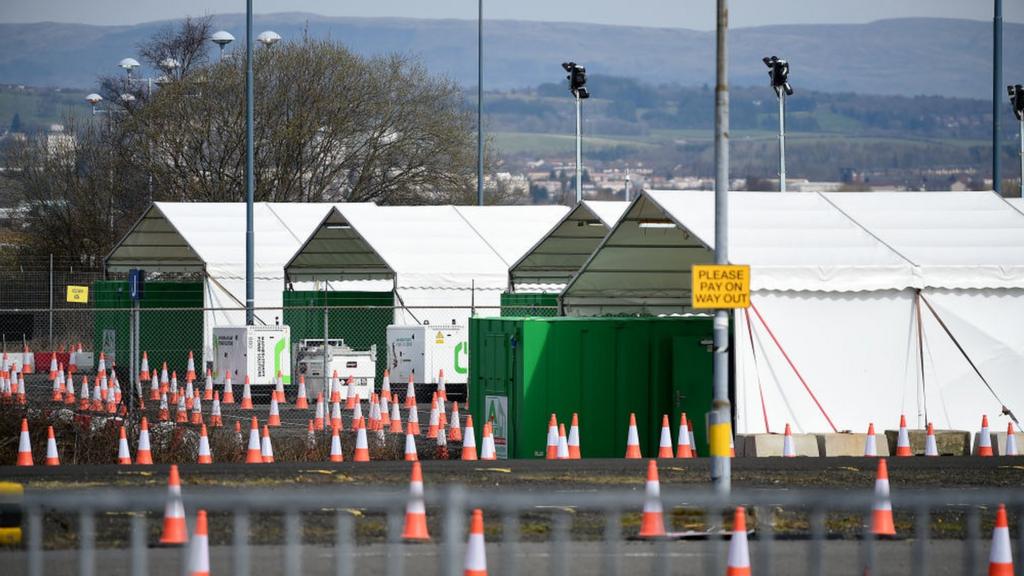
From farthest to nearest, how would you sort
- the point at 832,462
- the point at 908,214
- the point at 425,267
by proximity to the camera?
the point at 425,267
the point at 908,214
the point at 832,462

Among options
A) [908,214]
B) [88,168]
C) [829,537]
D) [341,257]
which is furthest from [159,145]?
[829,537]

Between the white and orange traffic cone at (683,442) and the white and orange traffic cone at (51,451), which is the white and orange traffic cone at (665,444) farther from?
the white and orange traffic cone at (51,451)

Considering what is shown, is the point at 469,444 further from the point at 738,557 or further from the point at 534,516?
the point at 738,557

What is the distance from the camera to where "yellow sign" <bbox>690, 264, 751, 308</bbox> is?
16.2 meters

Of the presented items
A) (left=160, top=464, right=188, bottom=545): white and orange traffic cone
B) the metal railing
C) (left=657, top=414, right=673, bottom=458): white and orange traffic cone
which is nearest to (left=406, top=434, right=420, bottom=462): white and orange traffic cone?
(left=657, top=414, right=673, bottom=458): white and orange traffic cone

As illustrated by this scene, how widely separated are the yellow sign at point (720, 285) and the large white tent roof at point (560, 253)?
1817 centimetres

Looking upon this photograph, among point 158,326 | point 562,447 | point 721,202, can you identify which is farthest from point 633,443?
point 158,326

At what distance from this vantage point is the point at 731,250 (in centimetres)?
2395

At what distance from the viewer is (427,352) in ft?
110

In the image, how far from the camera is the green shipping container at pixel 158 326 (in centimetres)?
4147

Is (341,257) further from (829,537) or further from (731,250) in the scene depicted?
(829,537)

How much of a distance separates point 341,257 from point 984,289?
19.6m

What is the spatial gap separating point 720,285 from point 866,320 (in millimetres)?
8280

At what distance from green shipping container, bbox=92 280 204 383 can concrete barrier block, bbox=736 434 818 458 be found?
20552 millimetres
